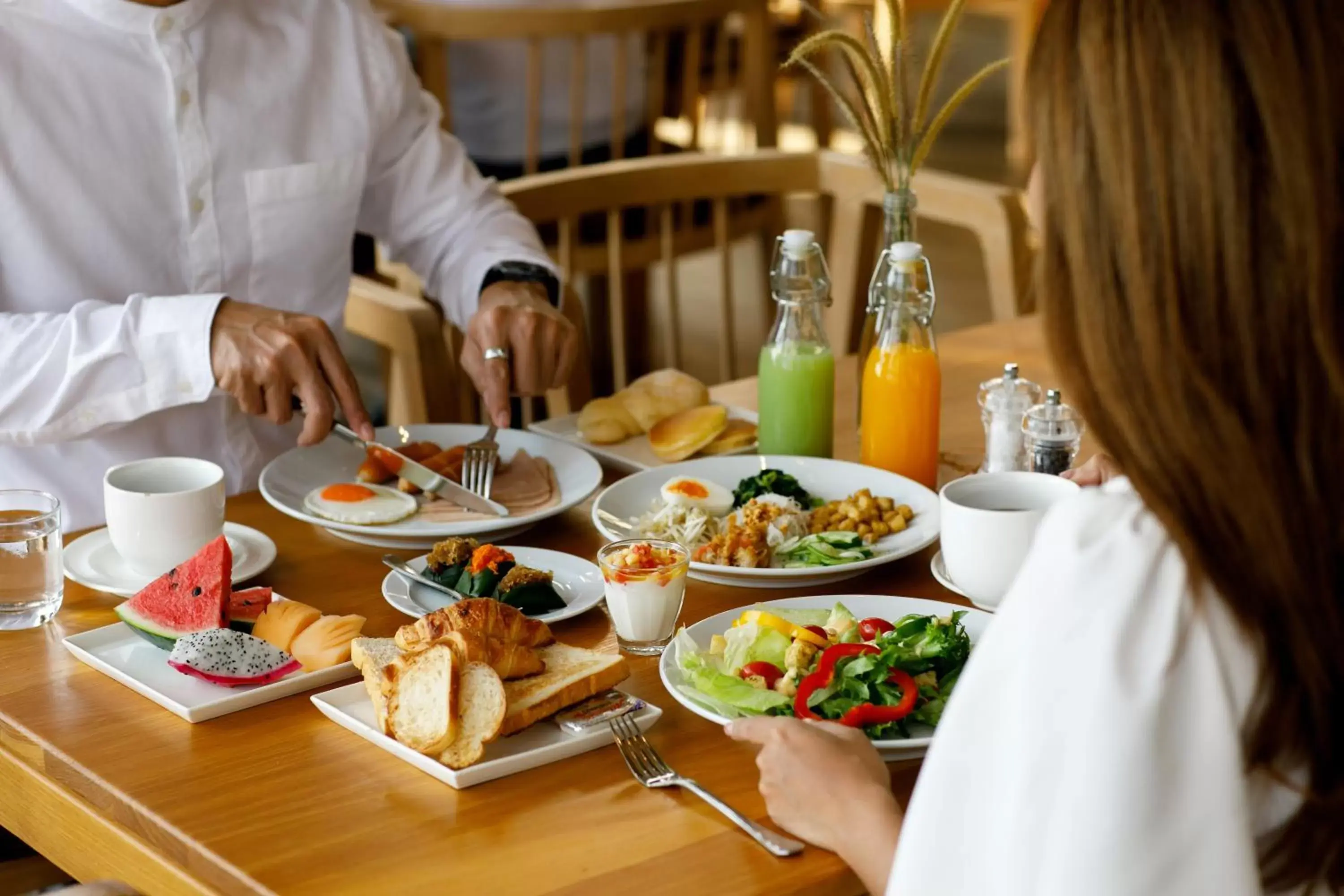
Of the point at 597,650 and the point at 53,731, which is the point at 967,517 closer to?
the point at 597,650

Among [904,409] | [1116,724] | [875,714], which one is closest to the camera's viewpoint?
[1116,724]

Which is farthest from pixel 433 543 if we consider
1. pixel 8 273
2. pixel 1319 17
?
pixel 1319 17

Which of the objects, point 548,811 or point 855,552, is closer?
point 548,811

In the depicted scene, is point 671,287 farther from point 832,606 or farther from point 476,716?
point 476,716

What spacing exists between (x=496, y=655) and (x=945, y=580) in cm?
47

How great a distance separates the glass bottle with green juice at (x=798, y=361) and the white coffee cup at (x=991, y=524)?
386 millimetres

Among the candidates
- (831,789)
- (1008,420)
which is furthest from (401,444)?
(831,789)

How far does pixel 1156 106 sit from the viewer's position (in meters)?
0.82

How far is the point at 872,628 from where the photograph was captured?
4.18 feet

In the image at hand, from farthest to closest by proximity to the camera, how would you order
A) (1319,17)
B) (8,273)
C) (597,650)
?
(8,273) → (597,650) → (1319,17)

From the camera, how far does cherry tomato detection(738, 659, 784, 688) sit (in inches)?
47.4

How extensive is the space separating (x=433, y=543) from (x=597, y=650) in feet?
1.05

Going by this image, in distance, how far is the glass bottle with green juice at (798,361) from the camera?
173 cm

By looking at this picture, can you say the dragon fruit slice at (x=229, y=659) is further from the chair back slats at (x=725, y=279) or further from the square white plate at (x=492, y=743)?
the chair back slats at (x=725, y=279)
